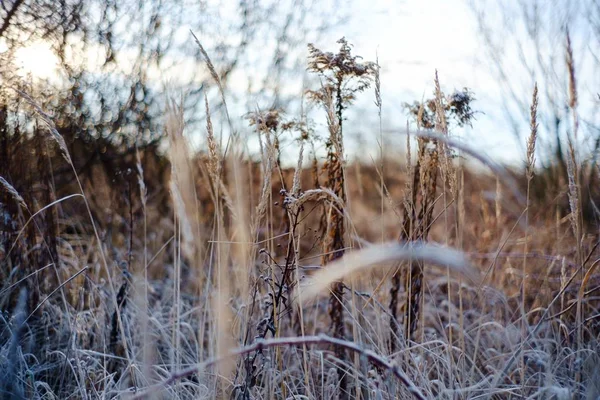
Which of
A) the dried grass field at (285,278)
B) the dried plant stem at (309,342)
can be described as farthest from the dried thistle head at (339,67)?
the dried plant stem at (309,342)

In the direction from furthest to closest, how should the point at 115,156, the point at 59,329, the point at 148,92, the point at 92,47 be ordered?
the point at 115,156, the point at 148,92, the point at 92,47, the point at 59,329

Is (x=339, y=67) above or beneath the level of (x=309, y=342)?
above

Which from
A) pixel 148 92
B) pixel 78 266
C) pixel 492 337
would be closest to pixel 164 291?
pixel 78 266

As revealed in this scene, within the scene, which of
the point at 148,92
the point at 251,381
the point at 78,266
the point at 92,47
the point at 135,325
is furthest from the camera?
the point at 148,92

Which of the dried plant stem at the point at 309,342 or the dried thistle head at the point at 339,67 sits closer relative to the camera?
the dried plant stem at the point at 309,342

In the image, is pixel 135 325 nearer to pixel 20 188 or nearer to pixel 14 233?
pixel 14 233

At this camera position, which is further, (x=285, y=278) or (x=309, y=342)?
(x=285, y=278)

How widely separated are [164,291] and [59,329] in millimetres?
926

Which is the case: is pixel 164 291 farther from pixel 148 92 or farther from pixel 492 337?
pixel 492 337

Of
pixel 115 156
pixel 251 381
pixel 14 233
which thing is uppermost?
pixel 115 156

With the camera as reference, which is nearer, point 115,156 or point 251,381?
point 251,381

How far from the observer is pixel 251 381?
146 centimetres

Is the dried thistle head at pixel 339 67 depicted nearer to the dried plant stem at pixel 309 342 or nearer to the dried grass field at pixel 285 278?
the dried grass field at pixel 285 278

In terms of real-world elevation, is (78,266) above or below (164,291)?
above
